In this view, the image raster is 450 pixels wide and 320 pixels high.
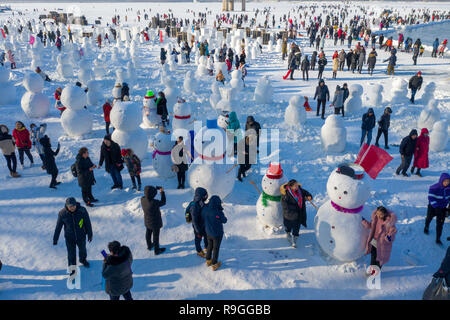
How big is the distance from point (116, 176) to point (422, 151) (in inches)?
249

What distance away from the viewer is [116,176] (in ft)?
20.3

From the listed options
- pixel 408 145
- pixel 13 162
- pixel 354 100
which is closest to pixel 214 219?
pixel 408 145

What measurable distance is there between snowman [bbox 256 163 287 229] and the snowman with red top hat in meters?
0.72

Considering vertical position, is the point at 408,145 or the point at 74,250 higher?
the point at 408,145

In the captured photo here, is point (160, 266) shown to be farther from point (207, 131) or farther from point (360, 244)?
point (360, 244)

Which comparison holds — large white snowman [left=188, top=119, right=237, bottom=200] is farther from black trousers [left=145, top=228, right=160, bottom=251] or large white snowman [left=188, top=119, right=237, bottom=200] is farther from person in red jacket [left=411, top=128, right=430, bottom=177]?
person in red jacket [left=411, top=128, right=430, bottom=177]

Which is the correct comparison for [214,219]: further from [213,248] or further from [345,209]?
[345,209]

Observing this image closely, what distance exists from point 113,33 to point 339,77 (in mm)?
23806

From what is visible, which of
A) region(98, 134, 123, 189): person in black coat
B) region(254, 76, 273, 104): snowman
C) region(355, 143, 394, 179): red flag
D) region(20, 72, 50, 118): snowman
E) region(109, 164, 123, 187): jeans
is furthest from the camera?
region(254, 76, 273, 104): snowman

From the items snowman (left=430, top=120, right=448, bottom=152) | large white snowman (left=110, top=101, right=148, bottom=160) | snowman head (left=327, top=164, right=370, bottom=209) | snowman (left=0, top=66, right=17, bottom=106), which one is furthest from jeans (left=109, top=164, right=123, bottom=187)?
snowman (left=0, top=66, right=17, bottom=106)

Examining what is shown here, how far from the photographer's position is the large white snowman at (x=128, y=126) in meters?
6.67

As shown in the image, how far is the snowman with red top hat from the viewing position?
13.2 ft

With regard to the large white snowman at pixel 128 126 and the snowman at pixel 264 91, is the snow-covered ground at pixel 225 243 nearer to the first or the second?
the large white snowman at pixel 128 126

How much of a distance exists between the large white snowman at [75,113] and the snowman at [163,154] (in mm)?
→ 3141
